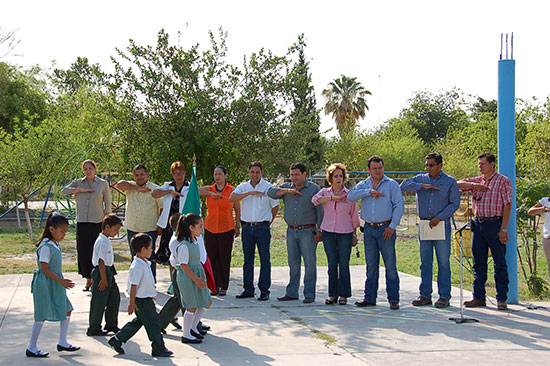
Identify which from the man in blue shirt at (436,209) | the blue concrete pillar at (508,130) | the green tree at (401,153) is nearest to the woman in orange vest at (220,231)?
the man in blue shirt at (436,209)

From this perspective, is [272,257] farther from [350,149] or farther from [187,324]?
[350,149]

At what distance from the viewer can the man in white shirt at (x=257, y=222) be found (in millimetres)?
8555

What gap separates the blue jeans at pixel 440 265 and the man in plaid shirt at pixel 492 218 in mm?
377

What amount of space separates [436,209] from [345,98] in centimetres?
4869

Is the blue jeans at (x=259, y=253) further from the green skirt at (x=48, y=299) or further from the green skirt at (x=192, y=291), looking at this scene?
the green skirt at (x=48, y=299)

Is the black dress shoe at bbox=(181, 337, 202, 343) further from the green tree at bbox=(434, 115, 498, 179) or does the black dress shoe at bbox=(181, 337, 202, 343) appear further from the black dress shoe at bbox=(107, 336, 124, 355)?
the green tree at bbox=(434, 115, 498, 179)

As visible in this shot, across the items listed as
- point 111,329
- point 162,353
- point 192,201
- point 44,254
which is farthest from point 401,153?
point 44,254

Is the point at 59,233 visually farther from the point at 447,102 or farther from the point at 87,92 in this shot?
the point at 447,102

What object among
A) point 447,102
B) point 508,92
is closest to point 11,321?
point 508,92

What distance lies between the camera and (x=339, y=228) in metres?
8.15

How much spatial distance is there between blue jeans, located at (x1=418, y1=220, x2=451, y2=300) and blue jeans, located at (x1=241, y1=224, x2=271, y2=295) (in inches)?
80.4

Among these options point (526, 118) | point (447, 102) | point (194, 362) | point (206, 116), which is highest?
point (447, 102)

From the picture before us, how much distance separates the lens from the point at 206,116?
32.1 ft

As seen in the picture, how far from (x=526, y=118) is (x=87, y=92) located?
22.5 m
